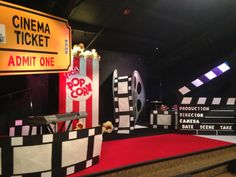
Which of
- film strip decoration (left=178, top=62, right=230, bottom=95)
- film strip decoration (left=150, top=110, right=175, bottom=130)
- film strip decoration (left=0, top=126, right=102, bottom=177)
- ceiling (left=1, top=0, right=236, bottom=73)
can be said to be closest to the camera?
film strip decoration (left=0, top=126, right=102, bottom=177)

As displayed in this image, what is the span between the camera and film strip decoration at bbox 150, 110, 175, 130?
4504mm

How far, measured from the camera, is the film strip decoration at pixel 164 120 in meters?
4.50

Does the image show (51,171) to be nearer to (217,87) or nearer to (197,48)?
(197,48)

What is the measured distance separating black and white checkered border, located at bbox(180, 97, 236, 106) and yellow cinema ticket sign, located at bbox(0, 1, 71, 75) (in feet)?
6.96

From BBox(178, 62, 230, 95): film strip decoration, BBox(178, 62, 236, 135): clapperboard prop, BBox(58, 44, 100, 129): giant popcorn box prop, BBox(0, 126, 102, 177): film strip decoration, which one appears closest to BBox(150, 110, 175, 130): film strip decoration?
BBox(178, 62, 236, 135): clapperboard prop

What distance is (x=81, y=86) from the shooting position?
3947 millimetres

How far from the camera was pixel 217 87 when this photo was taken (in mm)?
6102

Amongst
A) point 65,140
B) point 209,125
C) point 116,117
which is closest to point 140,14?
point 116,117

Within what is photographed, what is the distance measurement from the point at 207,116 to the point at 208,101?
258mm

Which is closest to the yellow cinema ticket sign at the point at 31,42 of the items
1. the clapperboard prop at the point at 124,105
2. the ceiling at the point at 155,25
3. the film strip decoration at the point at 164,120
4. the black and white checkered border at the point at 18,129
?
the ceiling at the point at 155,25

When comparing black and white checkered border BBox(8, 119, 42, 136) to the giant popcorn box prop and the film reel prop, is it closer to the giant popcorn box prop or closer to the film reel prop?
the giant popcorn box prop

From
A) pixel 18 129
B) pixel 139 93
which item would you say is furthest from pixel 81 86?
pixel 139 93

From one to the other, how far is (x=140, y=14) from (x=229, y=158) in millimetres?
2801

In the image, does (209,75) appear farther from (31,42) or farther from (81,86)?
(31,42)
